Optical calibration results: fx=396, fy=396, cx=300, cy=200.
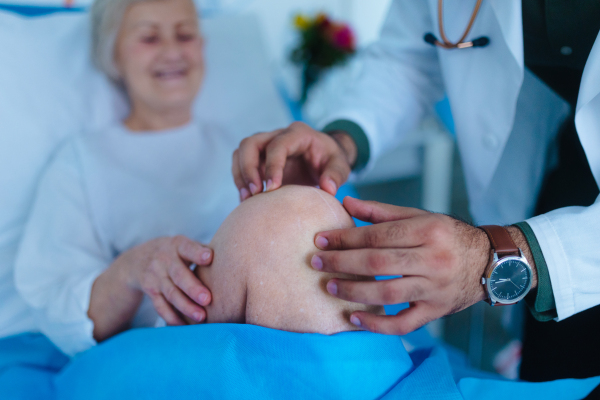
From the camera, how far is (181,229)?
108 cm

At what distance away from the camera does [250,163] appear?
72 cm

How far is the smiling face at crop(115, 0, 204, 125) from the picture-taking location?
111 cm

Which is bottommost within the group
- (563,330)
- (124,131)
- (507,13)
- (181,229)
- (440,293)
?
(563,330)

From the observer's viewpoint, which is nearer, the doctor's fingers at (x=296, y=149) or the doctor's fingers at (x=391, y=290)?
the doctor's fingers at (x=391, y=290)

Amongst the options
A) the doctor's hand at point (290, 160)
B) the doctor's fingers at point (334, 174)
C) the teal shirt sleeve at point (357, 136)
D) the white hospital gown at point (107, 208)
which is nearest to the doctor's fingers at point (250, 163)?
the doctor's hand at point (290, 160)

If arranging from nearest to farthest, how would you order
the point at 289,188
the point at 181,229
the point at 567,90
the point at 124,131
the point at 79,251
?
the point at 289,188, the point at 567,90, the point at 79,251, the point at 181,229, the point at 124,131

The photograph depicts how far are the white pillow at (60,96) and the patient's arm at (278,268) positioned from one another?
0.68 meters

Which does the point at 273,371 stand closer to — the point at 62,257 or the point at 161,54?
the point at 62,257

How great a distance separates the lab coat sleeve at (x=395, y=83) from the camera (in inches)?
39.4

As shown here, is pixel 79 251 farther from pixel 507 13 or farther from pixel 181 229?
pixel 507 13

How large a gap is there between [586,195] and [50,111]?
138cm

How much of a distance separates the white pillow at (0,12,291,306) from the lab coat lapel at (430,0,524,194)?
66cm

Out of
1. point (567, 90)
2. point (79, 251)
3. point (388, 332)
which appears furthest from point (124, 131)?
point (567, 90)

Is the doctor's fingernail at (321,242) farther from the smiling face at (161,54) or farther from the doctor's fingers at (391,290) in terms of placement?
the smiling face at (161,54)
